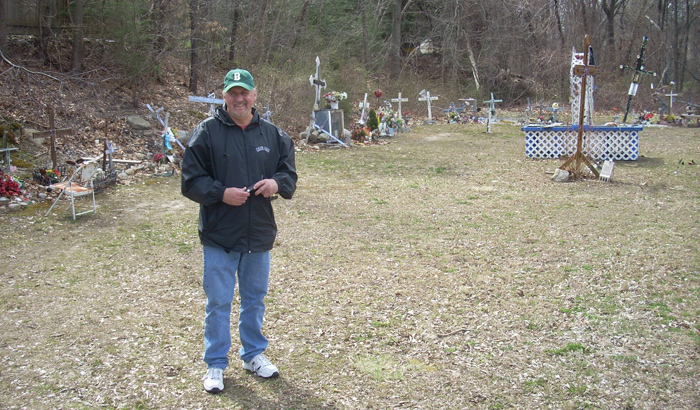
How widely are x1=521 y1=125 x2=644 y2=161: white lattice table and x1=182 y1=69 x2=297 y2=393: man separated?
10806mm

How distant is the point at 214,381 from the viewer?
11.5ft

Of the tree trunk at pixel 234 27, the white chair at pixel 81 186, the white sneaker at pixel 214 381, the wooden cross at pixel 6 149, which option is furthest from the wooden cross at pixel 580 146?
the tree trunk at pixel 234 27

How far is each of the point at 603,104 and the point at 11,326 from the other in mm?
28161

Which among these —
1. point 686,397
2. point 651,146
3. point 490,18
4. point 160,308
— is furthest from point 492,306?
point 490,18

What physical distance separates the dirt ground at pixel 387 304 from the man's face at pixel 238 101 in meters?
1.65

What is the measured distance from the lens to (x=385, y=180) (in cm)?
1106

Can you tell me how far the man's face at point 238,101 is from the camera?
11.1 ft

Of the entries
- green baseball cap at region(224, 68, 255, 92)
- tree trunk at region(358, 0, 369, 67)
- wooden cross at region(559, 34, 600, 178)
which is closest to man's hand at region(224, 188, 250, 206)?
green baseball cap at region(224, 68, 255, 92)

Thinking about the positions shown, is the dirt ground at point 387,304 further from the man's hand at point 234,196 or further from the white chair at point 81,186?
the man's hand at point 234,196

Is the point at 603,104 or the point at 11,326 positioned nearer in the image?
the point at 11,326

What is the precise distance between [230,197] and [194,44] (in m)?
14.9

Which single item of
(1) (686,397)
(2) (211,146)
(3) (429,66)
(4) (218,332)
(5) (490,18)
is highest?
(5) (490,18)

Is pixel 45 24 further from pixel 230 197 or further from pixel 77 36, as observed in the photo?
pixel 230 197

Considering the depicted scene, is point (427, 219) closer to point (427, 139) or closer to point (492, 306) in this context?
point (492, 306)
